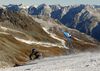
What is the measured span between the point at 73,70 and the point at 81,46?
16145cm

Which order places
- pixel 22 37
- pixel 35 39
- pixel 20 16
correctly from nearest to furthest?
pixel 22 37 < pixel 35 39 < pixel 20 16

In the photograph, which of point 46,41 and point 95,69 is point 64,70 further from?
point 46,41

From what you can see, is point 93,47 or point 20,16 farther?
point 20,16

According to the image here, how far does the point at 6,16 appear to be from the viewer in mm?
182750

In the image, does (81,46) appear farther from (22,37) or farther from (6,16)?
(6,16)

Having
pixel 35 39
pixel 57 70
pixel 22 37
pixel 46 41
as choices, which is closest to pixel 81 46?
pixel 46 41

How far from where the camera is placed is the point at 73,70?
11922mm

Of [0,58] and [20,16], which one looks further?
[20,16]

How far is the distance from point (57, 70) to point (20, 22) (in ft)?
558

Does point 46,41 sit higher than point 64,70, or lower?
lower

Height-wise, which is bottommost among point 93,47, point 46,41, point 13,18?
Result: point 93,47

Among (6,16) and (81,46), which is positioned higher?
(6,16)

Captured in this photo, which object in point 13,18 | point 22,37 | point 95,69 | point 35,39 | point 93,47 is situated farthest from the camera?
point 13,18

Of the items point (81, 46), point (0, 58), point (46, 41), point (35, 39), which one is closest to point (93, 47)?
point (81, 46)
